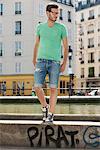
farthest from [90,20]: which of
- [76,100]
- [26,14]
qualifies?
[76,100]

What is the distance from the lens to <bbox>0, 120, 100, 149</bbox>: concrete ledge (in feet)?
19.1

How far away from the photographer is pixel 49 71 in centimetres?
643

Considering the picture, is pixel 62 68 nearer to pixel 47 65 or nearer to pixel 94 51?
pixel 47 65

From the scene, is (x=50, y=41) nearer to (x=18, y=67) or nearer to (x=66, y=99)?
(x=66, y=99)

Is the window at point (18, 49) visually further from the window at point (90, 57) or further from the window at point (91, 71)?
the window at point (90, 57)

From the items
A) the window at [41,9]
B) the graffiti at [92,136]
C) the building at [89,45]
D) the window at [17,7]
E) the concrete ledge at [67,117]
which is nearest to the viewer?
the graffiti at [92,136]

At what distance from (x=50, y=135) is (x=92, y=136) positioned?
0.62m

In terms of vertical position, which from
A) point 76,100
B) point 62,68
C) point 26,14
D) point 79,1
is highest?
point 79,1

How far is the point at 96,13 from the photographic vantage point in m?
82.0

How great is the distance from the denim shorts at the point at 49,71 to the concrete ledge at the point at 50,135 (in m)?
0.70

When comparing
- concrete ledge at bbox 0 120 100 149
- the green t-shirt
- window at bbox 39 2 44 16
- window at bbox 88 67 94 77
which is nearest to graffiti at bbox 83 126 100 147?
concrete ledge at bbox 0 120 100 149

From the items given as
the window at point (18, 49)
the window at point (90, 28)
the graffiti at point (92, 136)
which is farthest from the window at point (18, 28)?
the graffiti at point (92, 136)

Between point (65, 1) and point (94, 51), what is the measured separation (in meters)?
18.1

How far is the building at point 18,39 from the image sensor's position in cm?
5534
